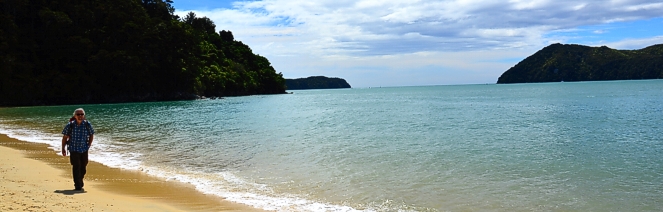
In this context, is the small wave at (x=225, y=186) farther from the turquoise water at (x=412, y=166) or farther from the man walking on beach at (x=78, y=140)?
the man walking on beach at (x=78, y=140)

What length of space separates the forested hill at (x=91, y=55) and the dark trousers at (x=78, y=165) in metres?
69.2

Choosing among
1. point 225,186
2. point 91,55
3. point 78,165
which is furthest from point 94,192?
point 91,55

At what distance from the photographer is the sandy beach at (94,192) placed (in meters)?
7.81

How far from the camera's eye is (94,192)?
9516 mm

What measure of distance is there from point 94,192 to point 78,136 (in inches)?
48.2

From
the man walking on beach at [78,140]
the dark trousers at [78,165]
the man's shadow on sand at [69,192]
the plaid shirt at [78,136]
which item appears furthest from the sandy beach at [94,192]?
the plaid shirt at [78,136]

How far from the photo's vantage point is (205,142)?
68.6 ft

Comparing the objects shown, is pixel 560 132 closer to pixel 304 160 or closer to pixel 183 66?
pixel 304 160

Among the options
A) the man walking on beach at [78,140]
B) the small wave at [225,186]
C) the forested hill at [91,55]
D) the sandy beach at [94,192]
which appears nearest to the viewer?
the sandy beach at [94,192]

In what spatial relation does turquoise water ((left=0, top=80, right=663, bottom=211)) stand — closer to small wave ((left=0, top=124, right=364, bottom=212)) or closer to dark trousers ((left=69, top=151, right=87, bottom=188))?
small wave ((left=0, top=124, right=364, bottom=212))

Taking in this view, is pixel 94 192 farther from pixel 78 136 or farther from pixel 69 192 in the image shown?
pixel 78 136

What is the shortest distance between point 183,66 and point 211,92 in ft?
59.9

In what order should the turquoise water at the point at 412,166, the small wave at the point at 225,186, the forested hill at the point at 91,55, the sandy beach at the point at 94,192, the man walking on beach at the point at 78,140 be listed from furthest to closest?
the forested hill at the point at 91,55 → the turquoise water at the point at 412,166 → the man walking on beach at the point at 78,140 → the small wave at the point at 225,186 → the sandy beach at the point at 94,192

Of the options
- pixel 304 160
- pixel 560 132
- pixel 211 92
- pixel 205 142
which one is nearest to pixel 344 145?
pixel 304 160
